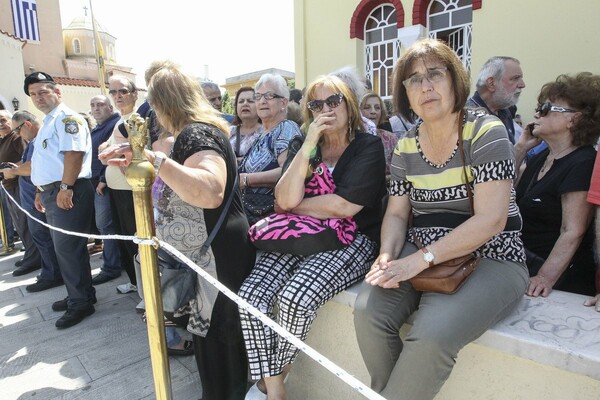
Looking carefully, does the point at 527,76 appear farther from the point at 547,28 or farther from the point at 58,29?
the point at 58,29

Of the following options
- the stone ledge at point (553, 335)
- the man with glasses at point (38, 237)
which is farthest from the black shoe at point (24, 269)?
the stone ledge at point (553, 335)

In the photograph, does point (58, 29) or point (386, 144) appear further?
point (58, 29)

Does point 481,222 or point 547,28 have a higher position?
point 547,28

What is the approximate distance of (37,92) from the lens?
3633mm

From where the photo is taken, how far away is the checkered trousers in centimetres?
188

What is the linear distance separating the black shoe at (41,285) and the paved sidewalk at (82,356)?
0.21 m

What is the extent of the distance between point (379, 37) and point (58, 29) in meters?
20.9

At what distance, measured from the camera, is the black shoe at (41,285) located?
4.41 metres

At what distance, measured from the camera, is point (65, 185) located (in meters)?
3.46

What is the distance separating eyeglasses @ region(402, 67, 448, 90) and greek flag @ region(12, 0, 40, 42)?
21.5 m

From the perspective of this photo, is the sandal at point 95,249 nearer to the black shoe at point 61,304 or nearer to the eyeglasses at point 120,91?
the black shoe at point 61,304

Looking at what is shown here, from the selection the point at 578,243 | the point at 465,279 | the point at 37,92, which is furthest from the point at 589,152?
the point at 37,92

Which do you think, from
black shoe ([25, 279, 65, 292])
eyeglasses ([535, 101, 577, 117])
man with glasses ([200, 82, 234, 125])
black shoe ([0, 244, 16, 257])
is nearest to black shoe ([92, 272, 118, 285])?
black shoe ([25, 279, 65, 292])

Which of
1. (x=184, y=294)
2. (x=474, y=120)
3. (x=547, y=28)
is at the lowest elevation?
(x=184, y=294)
